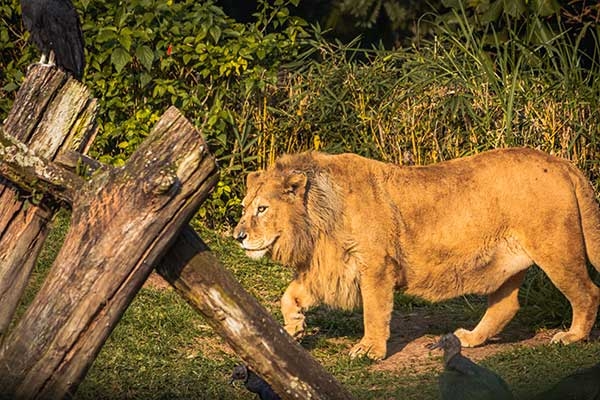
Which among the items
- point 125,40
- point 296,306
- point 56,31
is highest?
point 56,31

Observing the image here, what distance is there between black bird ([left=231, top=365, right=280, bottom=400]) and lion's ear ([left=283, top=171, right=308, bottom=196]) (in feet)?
6.81

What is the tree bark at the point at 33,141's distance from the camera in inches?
220

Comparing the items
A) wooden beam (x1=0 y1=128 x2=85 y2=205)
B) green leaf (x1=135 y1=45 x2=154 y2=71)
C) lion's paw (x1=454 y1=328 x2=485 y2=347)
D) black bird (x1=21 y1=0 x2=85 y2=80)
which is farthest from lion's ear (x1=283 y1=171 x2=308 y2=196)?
green leaf (x1=135 y1=45 x2=154 y2=71)

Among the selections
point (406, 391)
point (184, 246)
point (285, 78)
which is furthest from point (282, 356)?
point (285, 78)

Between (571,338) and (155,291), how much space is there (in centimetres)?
286

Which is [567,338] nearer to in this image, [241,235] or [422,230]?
[422,230]

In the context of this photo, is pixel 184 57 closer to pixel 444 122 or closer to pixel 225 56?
pixel 225 56

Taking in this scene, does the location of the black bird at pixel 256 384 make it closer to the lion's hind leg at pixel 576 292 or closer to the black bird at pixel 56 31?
the lion's hind leg at pixel 576 292

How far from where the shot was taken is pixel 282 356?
480cm

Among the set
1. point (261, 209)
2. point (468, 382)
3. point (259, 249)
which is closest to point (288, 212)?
point (261, 209)

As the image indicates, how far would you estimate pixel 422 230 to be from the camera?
7801mm

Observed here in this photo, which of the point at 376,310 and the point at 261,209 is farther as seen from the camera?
the point at 376,310

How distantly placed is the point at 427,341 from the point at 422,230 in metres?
0.87

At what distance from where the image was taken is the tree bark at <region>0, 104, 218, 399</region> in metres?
4.71
